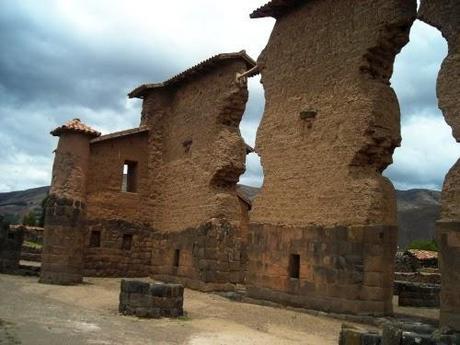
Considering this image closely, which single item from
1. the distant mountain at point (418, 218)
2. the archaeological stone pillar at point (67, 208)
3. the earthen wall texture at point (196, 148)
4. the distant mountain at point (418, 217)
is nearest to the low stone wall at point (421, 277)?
the earthen wall texture at point (196, 148)

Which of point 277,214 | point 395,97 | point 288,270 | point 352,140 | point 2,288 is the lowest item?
point 2,288

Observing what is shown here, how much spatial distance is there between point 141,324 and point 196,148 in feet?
29.2

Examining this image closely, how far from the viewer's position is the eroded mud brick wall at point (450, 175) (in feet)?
26.9

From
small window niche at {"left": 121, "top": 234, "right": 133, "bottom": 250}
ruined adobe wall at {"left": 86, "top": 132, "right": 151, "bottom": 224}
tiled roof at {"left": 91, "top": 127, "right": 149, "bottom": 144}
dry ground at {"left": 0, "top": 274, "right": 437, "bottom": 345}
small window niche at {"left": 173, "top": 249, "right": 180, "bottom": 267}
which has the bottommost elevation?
dry ground at {"left": 0, "top": 274, "right": 437, "bottom": 345}

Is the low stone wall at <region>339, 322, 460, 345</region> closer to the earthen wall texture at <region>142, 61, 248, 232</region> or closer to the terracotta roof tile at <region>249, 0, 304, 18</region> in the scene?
the terracotta roof tile at <region>249, 0, 304, 18</region>

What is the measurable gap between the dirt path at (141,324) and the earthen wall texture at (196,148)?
380 centimetres

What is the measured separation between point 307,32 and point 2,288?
10.7 metres

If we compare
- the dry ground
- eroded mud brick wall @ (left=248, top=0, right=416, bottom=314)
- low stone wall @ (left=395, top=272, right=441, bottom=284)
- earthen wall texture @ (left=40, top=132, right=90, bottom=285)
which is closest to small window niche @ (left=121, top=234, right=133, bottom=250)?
earthen wall texture @ (left=40, top=132, right=90, bottom=285)

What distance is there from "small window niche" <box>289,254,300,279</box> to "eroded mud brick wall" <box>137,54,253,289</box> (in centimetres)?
368

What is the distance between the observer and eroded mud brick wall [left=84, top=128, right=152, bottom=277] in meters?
18.8

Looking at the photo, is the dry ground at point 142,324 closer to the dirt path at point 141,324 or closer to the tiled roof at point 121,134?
the dirt path at point 141,324

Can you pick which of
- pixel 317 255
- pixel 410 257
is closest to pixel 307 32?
pixel 317 255

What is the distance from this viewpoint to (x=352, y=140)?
11141 mm

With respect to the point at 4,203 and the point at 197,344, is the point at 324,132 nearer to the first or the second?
the point at 197,344
